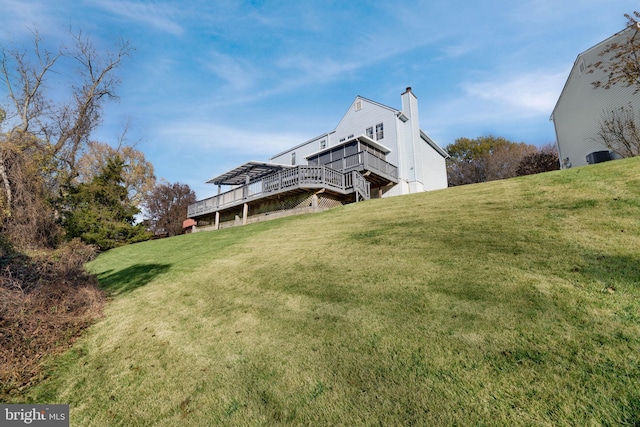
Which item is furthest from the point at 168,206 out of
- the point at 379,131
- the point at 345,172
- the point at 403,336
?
the point at 403,336

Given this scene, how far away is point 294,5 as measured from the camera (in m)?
10.6

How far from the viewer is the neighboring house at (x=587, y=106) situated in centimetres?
1493

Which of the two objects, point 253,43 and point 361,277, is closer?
point 361,277

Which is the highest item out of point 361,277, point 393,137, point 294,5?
point 294,5

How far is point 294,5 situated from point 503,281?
11728 millimetres

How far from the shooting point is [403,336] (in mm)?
2895

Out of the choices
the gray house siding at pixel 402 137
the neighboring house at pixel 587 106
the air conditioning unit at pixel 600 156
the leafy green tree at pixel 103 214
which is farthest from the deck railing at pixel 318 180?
the neighboring house at pixel 587 106

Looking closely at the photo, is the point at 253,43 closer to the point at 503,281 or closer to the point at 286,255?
the point at 286,255

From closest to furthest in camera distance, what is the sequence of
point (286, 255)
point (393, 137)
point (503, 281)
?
point (503, 281) < point (286, 255) < point (393, 137)

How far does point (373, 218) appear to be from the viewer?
8766mm

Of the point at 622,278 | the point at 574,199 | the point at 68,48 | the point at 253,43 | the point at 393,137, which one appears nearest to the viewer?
the point at 622,278

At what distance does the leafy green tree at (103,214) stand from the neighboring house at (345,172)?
5234 millimetres

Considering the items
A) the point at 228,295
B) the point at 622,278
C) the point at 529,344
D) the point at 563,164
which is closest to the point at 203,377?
the point at 228,295

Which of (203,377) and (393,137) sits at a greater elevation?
(393,137)
